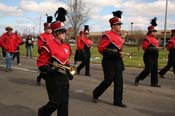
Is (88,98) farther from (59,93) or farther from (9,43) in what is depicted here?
(9,43)

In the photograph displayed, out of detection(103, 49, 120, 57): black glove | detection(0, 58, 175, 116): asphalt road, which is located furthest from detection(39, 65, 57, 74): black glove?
detection(103, 49, 120, 57): black glove

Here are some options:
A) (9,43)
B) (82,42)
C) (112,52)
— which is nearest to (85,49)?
(82,42)

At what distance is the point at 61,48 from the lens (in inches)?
265

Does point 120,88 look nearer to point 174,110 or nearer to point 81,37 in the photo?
point 174,110

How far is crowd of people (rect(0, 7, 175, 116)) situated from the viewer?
21.9 ft

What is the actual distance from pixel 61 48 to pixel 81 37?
8704mm

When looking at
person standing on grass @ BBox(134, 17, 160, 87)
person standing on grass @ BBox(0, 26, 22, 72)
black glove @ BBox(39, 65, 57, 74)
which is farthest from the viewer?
person standing on grass @ BBox(0, 26, 22, 72)

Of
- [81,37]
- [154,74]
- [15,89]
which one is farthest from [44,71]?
[81,37]

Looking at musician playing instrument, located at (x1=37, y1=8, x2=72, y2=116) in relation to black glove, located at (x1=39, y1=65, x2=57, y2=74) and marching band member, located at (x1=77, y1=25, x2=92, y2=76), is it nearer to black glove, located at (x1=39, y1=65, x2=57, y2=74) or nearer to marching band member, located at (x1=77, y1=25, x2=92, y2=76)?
black glove, located at (x1=39, y1=65, x2=57, y2=74)

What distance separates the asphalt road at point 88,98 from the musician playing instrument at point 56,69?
1664 mm

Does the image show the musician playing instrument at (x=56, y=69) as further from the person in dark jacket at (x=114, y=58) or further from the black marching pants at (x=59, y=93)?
the person in dark jacket at (x=114, y=58)

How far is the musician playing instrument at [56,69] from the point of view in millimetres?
6664

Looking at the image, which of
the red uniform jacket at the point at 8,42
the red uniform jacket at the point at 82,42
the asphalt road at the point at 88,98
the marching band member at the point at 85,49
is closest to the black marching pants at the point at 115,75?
the asphalt road at the point at 88,98

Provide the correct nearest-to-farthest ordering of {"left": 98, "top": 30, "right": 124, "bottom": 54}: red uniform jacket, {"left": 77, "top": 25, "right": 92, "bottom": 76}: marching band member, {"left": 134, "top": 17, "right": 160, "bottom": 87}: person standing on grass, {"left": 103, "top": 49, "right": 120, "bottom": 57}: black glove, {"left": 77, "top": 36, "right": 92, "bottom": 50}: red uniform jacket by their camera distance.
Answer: {"left": 103, "top": 49, "right": 120, "bottom": 57}: black glove, {"left": 98, "top": 30, "right": 124, "bottom": 54}: red uniform jacket, {"left": 134, "top": 17, "right": 160, "bottom": 87}: person standing on grass, {"left": 77, "top": 25, "right": 92, "bottom": 76}: marching band member, {"left": 77, "top": 36, "right": 92, "bottom": 50}: red uniform jacket
